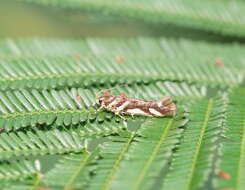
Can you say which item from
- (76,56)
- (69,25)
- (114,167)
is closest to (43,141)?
(114,167)

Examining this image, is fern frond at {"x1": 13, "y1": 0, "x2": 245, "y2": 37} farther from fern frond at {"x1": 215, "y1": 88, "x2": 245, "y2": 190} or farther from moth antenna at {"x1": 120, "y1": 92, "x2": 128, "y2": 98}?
moth antenna at {"x1": 120, "y1": 92, "x2": 128, "y2": 98}

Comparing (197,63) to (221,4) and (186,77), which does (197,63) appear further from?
(221,4)

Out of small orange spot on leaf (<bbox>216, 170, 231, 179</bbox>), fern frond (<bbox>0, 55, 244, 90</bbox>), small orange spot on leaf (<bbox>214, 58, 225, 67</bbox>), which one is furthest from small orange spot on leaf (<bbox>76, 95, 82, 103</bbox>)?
small orange spot on leaf (<bbox>214, 58, 225, 67</bbox>)

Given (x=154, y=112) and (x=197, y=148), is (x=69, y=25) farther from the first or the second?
(x=197, y=148)

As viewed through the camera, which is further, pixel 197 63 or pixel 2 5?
pixel 2 5

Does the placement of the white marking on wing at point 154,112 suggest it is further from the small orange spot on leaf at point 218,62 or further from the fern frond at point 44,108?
the small orange spot on leaf at point 218,62

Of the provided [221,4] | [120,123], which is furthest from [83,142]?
[221,4]
